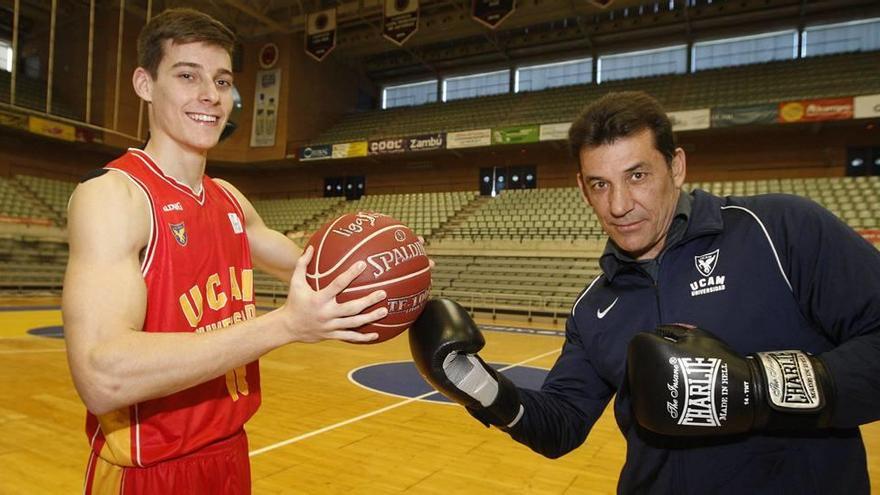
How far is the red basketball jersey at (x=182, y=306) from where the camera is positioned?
4.49 ft

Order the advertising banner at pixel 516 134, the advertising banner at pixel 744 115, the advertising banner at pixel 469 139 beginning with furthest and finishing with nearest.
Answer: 1. the advertising banner at pixel 469 139
2. the advertising banner at pixel 516 134
3. the advertising banner at pixel 744 115

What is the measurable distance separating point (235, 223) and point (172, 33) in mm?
573

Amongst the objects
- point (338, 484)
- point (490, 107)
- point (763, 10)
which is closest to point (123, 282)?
point (338, 484)

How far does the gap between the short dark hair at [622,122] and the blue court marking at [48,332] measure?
26.8 feet

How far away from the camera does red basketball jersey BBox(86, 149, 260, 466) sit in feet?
4.49

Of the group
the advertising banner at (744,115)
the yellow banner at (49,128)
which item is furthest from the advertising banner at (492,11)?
the yellow banner at (49,128)

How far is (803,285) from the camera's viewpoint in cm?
133

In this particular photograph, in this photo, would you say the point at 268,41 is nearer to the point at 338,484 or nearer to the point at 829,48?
the point at 829,48

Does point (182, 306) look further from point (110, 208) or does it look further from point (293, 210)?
point (293, 210)

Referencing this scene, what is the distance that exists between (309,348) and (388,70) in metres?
16.1

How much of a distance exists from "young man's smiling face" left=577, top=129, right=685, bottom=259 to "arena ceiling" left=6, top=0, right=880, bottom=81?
48.0ft

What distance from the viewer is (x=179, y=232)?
1446 mm

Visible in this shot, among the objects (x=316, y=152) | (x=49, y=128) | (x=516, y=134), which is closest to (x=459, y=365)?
(x=516, y=134)

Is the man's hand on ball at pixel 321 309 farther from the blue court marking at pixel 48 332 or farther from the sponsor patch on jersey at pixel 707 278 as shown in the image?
the blue court marking at pixel 48 332
